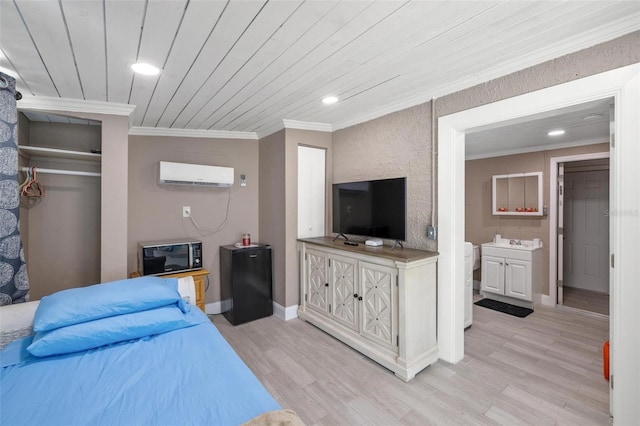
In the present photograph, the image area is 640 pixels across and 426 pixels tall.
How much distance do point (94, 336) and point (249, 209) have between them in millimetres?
2490

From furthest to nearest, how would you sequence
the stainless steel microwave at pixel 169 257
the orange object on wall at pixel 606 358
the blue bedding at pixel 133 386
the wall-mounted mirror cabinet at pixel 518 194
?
the wall-mounted mirror cabinet at pixel 518 194 → the stainless steel microwave at pixel 169 257 → the orange object on wall at pixel 606 358 → the blue bedding at pixel 133 386

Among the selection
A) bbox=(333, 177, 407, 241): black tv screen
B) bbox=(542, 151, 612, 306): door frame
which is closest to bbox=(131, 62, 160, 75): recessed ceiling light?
bbox=(333, 177, 407, 241): black tv screen

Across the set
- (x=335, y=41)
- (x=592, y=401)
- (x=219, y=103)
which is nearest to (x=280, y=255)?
(x=219, y=103)

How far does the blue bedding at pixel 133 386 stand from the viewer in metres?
1.07

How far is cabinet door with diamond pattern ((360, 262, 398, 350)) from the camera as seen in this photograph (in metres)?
2.39

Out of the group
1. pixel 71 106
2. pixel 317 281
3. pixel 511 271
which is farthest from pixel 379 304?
pixel 71 106

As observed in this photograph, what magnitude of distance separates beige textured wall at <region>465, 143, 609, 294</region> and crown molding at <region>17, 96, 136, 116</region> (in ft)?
16.2

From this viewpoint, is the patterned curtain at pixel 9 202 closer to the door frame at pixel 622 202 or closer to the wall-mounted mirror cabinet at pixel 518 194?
the door frame at pixel 622 202

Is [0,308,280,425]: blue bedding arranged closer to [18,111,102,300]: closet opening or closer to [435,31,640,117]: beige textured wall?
[18,111,102,300]: closet opening

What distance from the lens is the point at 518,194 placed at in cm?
435

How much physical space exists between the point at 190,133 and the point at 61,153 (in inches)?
51.8

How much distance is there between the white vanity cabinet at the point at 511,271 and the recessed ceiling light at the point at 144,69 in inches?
179

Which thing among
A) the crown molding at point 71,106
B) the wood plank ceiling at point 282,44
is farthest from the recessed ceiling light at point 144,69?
the crown molding at point 71,106

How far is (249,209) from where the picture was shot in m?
3.92
